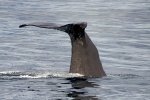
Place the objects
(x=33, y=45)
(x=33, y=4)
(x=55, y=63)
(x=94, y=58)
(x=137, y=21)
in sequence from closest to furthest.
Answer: (x=94, y=58) < (x=55, y=63) < (x=33, y=45) < (x=137, y=21) < (x=33, y=4)

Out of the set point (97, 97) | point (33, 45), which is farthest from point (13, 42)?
point (97, 97)

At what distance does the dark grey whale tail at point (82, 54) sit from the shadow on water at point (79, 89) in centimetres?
26

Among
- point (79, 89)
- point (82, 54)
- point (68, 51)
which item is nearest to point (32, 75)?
point (82, 54)

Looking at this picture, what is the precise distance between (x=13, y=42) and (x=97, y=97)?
30.1ft

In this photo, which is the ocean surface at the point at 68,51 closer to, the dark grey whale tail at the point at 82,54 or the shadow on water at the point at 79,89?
the shadow on water at the point at 79,89

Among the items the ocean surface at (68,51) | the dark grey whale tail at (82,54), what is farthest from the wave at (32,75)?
the dark grey whale tail at (82,54)

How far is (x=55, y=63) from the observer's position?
1895cm

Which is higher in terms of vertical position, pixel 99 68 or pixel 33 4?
pixel 33 4

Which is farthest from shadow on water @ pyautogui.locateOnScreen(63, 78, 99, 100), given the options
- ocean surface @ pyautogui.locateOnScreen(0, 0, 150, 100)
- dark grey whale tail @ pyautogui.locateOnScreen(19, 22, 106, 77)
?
dark grey whale tail @ pyautogui.locateOnScreen(19, 22, 106, 77)

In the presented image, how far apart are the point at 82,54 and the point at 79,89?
1164 millimetres

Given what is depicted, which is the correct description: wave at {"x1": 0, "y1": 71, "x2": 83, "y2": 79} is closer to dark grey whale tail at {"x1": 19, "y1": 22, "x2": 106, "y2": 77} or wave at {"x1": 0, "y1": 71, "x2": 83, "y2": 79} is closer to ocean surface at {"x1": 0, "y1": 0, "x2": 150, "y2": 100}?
ocean surface at {"x1": 0, "y1": 0, "x2": 150, "y2": 100}

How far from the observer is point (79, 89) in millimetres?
14938

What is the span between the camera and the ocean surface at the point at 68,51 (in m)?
14.9

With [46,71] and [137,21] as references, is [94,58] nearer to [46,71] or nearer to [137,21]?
[46,71]
